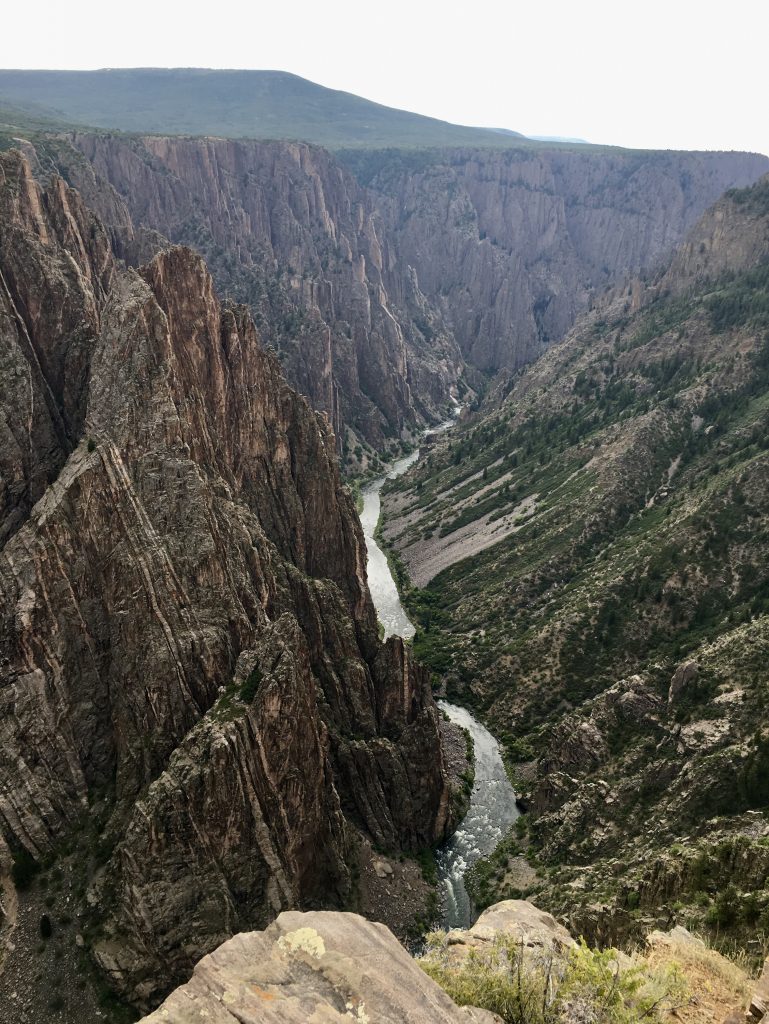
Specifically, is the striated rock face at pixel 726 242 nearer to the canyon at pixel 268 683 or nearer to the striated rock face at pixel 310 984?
the canyon at pixel 268 683

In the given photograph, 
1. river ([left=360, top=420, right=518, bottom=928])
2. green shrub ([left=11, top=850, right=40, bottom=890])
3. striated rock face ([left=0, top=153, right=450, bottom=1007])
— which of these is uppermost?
striated rock face ([left=0, top=153, right=450, bottom=1007])

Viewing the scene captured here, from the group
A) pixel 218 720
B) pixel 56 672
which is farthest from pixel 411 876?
pixel 56 672

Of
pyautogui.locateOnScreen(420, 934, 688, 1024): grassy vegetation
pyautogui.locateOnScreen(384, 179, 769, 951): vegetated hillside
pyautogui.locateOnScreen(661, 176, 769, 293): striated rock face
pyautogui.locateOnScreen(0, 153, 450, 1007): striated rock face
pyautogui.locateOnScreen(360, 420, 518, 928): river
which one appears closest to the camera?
pyautogui.locateOnScreen(420, 934, 688, 1024): grassy vegetation

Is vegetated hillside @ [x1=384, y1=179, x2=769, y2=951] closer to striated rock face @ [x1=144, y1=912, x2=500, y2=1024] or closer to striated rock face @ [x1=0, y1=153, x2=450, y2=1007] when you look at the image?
striated rock face @ [x1=144, y1=912, x2=500, y2=1024]

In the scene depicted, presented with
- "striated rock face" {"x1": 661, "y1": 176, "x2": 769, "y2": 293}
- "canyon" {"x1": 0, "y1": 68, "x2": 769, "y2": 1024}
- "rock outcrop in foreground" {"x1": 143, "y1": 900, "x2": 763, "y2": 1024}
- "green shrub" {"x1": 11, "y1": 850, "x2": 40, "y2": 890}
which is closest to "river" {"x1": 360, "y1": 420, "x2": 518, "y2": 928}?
"canyon" {"x1": 0, "y1": 68, "x2": 769, "y2": 1024}

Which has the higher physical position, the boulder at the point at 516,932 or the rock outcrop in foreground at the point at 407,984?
the rock outcrop in foreground at the point at 407,984

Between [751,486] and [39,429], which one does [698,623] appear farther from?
[39,429]

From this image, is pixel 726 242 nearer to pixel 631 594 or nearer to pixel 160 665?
pixel 631 594

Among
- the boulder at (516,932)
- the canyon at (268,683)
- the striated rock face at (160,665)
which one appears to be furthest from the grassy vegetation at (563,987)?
the striated rock face at (160,665)
